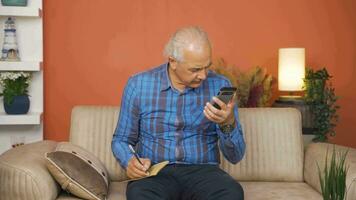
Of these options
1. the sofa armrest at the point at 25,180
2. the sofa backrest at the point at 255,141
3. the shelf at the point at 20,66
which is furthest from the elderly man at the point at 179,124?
the shelf at the point at 20,66

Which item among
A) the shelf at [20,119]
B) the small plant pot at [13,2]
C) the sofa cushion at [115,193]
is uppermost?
the small plant pot at [13,2]

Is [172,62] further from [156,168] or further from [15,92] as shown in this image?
[15,92]

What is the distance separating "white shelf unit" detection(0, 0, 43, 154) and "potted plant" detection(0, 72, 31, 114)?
42mm

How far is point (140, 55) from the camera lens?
147 inches

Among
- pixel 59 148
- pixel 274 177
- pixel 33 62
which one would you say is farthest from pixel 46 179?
pixel 33 62

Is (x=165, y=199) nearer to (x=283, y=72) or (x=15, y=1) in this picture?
(x=283, y=72)

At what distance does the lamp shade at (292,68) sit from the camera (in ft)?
11.4

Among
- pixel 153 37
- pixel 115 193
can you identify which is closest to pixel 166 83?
pixel 115 193

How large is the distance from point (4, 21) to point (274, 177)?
6.70 feet

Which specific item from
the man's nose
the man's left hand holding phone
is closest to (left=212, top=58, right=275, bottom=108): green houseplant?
the man's nose

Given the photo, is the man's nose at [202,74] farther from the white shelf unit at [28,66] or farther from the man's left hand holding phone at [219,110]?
the white shelf unit at [28,66]

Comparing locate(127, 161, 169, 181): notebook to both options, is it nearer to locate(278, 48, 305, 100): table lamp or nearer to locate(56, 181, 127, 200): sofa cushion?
locate(56, 181, 127, 200): sofa cushion

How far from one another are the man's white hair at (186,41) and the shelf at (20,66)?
1.40m

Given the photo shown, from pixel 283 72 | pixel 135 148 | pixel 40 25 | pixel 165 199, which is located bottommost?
pixel 165 199
